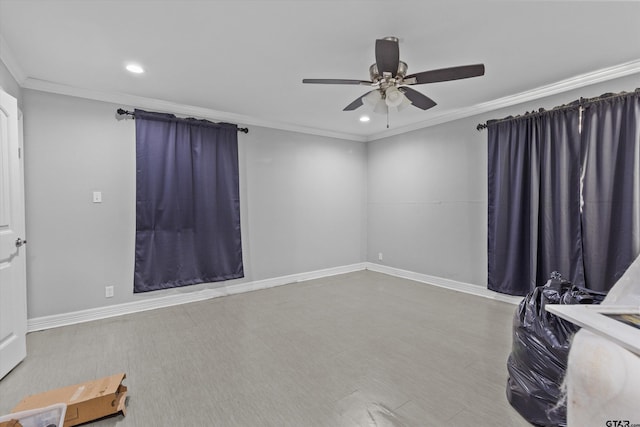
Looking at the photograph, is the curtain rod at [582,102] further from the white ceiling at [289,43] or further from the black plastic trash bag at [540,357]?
the black plastic trash bag at [540,357]

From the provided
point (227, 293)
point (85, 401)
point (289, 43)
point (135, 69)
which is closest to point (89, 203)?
point (135, 69)

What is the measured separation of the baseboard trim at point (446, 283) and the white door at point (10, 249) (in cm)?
473

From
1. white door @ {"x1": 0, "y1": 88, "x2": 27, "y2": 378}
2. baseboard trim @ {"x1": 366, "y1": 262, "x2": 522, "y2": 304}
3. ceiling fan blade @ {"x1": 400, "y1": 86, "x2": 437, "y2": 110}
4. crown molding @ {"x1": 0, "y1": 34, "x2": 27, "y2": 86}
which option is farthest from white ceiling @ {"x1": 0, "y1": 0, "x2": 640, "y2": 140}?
baseboard trim @ {"x1": 366, "y1": 262, "x2": 522, "y2": 304}

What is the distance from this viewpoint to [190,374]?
2.28 meters

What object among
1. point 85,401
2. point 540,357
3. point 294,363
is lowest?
point 294,363

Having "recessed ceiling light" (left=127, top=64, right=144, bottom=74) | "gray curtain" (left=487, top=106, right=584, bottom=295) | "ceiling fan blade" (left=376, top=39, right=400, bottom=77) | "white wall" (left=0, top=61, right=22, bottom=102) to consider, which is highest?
"recessed ceiling light" (left=127, top=64, right=144, bottom=74)

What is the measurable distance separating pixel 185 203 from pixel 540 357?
382 centimetres

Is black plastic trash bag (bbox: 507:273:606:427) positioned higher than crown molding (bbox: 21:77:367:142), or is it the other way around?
crown molding (bbox: 21:77:367:142)

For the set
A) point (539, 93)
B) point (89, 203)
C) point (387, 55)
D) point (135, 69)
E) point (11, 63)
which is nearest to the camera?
point (387, 55)

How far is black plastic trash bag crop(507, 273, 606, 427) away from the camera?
1.64 m

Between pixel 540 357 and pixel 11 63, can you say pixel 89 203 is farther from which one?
pixel 540 357

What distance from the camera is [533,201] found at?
350cm

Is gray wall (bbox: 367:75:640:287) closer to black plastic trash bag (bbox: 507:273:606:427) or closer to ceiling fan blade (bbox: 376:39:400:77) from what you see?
black plastic trash bag (bbox: 507:273:606:427)

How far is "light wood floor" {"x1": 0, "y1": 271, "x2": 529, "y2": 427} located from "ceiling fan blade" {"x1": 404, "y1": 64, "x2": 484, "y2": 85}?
2.18 metres
